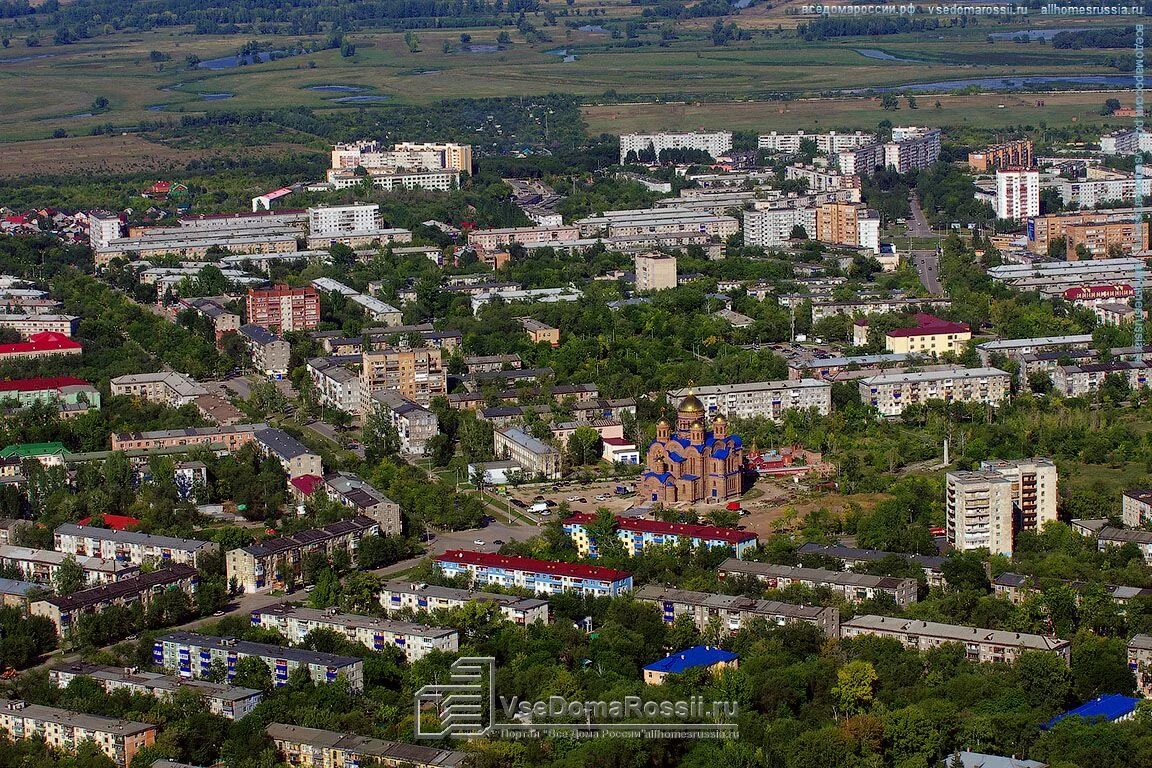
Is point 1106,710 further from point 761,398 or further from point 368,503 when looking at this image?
point 761,398

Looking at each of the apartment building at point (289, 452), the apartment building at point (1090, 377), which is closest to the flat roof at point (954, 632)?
the apartment building at point (289, 452)

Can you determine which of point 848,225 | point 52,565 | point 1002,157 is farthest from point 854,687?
point 1002,157

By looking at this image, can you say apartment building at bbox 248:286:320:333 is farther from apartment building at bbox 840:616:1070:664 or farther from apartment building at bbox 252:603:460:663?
apartment building at bbox 840:616:1070:664

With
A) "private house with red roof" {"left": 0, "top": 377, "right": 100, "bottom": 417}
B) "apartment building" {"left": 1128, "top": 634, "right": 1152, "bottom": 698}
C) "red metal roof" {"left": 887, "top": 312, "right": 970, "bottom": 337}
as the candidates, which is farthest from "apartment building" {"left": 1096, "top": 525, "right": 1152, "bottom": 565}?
"private house with red roof" {"left": 0, "top": 377, "right": 100, "bottom": 417}

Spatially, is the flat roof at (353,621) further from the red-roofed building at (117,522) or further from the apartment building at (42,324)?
the apartment building at (42,324)

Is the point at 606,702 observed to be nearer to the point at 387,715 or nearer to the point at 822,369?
the point at 387,715

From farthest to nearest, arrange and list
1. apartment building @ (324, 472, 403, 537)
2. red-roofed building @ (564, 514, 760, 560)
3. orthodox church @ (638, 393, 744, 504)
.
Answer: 1. orthodox church @ (638, 393, 744, 504)
2. apartment building @ (324, 472, 403, 537)
3. red-roofed building @ (564, 514, 760, 560)

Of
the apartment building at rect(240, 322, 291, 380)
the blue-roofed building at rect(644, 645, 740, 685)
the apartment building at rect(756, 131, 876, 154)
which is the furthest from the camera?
the apartment building at rect(756, 131, 876, 154)
